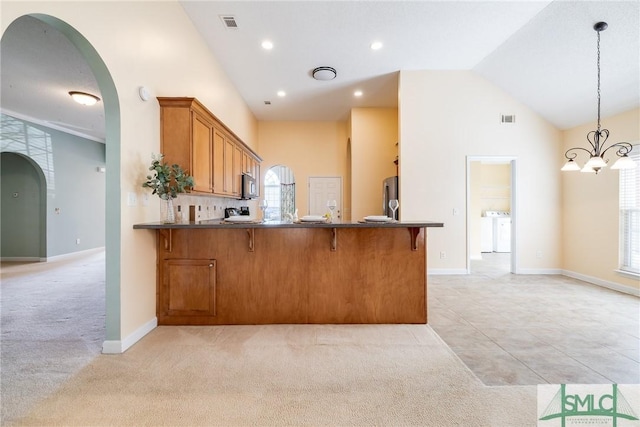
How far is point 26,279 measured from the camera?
4.69 meters

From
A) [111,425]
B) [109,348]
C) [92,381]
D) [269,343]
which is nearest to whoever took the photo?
[111,425]

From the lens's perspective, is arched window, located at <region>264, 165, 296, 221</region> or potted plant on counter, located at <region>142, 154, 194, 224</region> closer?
potted plant on counter, located at <region>142, 154, 194, 224</region>

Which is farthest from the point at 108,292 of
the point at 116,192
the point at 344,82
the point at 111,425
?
the point at 344,82

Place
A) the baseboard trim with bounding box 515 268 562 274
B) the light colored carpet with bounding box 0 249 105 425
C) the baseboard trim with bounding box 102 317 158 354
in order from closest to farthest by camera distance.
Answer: the light colored carpet with bounding box 0 249 105 425 → the baseboard trim with bounding box 102 317 158 354 → the baseboard trim with bounding box 515 268 562 274

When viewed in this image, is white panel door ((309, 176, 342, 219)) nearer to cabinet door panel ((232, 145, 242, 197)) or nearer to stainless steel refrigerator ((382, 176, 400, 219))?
stainless steel refrigerator ((382, 176, 400, 219))

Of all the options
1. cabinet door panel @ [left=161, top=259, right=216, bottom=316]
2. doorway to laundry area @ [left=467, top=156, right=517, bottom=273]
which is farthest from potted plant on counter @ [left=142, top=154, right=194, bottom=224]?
doorway to laundry area @ [left=467, top=156, right=517, bottom=273]

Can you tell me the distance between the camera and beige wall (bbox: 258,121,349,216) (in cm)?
739

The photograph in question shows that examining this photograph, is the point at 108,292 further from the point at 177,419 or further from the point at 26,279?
the point at 26,279

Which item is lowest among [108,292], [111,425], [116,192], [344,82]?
[111,425]

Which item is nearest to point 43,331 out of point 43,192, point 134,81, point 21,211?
point 134,81

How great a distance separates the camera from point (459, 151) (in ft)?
16.3

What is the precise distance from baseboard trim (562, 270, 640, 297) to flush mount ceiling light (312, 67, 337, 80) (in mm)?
5407

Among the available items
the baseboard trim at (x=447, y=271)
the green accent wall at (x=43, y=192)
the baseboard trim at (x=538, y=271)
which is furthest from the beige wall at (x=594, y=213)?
the green accent wall at (x=43, y=192)

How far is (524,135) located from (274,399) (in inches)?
226
